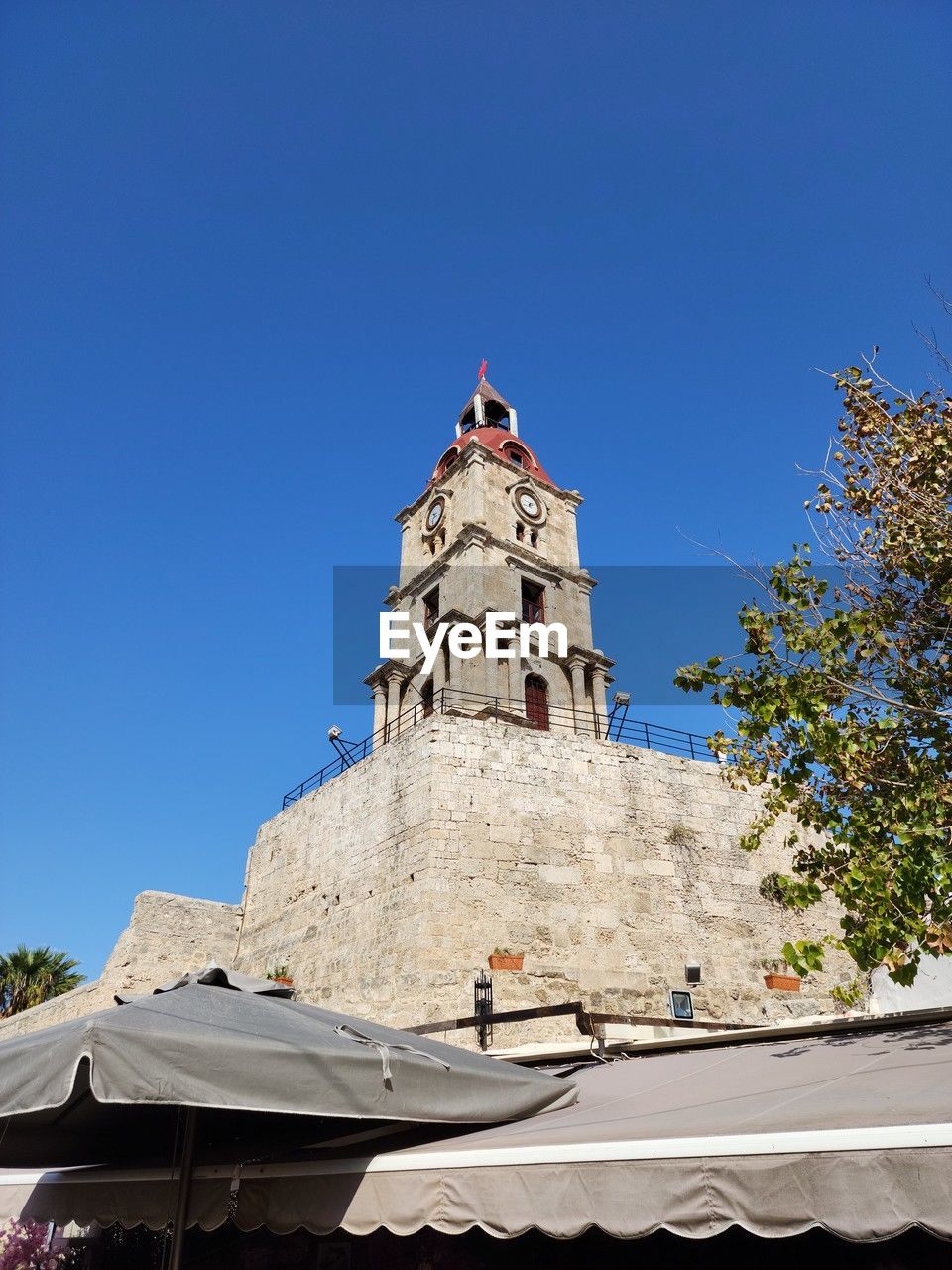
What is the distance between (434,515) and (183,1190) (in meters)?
21.4

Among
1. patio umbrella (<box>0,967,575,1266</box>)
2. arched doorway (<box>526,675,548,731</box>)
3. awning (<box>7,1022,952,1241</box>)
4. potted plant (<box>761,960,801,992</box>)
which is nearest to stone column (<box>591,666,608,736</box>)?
arched doorway (<box>526,675,548,731</box>)

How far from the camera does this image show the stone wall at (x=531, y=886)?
1283 centimetres

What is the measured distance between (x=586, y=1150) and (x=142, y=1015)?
6.28 ft

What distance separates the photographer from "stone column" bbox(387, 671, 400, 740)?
21.8 m

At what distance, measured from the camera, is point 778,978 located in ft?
46.7

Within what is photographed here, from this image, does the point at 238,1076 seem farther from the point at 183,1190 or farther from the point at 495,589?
the point at 495,589

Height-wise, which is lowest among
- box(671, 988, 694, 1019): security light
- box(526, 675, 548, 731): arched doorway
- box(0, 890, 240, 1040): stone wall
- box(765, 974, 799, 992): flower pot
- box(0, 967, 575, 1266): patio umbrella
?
box(0, 967, 575, 1266): patio umbrella

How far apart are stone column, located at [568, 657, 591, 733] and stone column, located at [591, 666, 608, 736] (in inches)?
11.5

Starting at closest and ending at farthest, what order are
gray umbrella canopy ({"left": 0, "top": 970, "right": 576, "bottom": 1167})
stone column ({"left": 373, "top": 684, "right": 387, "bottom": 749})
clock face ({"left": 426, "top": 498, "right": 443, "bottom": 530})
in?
1. gray umbrella canopy ({"left": 0, "top": 970, "right": 576, "bottom": 1167})
2. stone column ({"left": 373, "top": 684, "right": 387, "bottom": 749})
3. clock face ({"left": 426, "top": 498, "right": 443, "bottom": 530})

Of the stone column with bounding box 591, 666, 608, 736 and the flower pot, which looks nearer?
the flower pot

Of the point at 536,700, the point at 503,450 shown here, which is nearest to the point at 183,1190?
the point at 536,700

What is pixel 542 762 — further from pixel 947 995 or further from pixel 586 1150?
pixel 586 1150

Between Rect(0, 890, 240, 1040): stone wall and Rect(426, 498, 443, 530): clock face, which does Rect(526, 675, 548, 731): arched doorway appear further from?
Rect(0, 890, 240, 1040): stone wall

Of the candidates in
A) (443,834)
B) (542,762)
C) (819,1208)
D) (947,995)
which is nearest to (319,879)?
(443,834)
